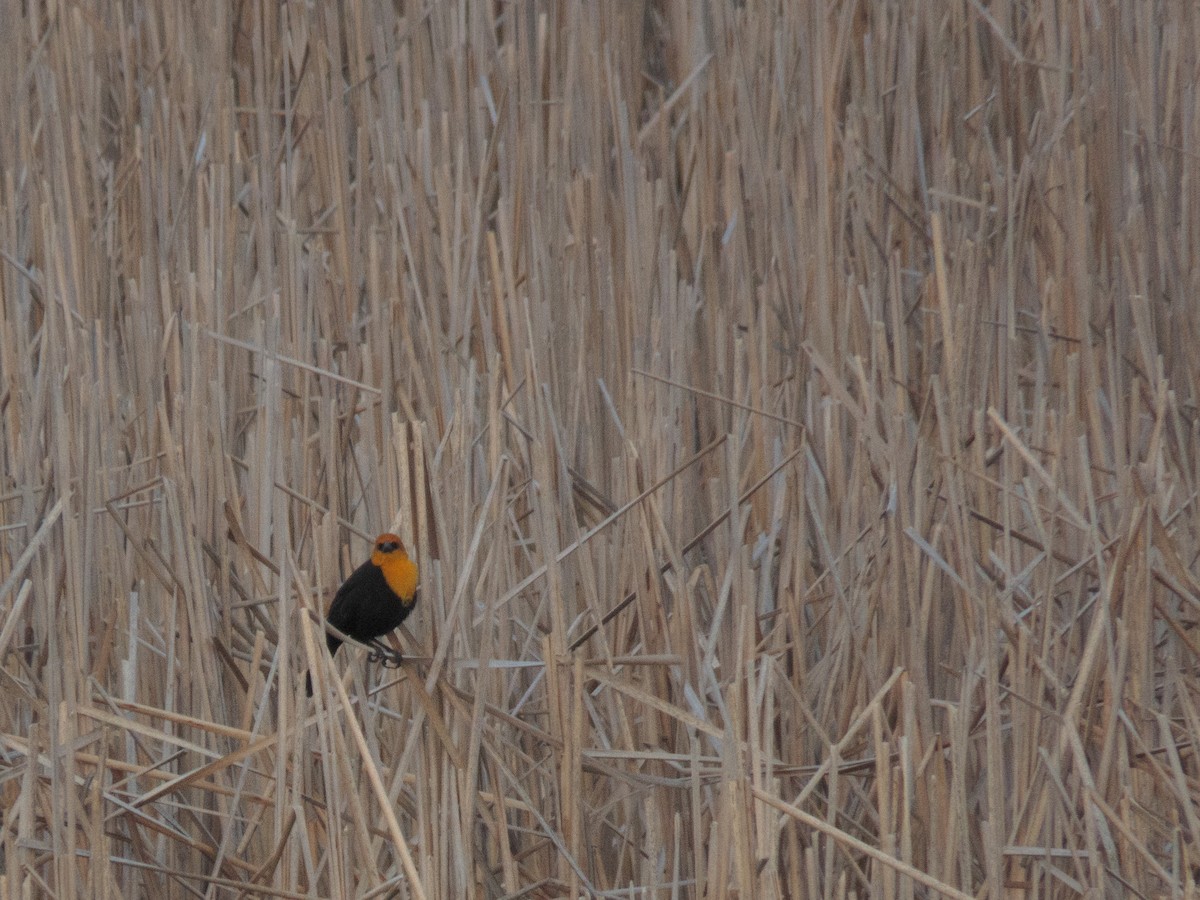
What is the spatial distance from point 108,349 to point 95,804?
77 cm

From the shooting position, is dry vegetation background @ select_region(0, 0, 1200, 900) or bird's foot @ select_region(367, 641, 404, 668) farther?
bird's foot @ select_region(367, 641, 404, 668)

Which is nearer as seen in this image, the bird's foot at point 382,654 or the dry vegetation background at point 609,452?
the dry vegetation background at point 609,452

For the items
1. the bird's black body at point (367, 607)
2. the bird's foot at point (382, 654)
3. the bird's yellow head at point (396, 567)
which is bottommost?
the bird's foot at point (382, 654)

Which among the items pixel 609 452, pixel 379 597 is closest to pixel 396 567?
pixel 379 597

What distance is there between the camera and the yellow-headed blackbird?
1.76 m

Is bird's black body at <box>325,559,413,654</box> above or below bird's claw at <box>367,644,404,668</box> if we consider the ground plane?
above

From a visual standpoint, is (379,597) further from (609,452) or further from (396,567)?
(609,452)

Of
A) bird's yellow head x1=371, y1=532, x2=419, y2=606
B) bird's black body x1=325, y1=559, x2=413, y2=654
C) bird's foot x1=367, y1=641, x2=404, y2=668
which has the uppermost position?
bird's yellow head x1=371, y1=532, x2=419, y2=606

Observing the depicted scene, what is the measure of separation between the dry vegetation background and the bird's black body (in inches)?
2.3

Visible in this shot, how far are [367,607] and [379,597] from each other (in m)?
0.04

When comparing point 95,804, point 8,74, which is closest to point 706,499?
point 95,804

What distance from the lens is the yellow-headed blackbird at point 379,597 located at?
176cm

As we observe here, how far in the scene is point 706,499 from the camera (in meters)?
2.29

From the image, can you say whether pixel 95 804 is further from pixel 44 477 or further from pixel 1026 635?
pixel 1026 635
